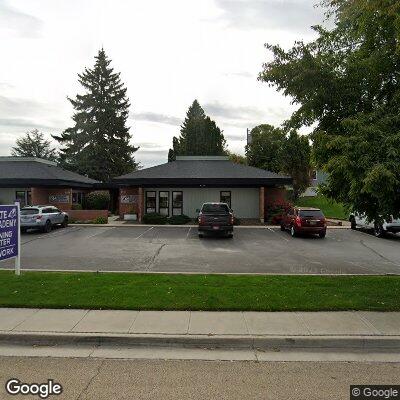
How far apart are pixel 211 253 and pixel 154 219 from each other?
45.8 ft

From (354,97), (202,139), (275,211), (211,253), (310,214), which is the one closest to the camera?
(354,97)

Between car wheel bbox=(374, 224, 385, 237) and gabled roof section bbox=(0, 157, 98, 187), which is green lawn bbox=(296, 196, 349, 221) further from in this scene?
gabled roof section bbox=(0, 157, 98, 187)

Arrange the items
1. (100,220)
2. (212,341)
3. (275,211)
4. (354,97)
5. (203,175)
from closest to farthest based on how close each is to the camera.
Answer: (212,341)
(354,97)
(100,220)
(275,211)
(203,175)

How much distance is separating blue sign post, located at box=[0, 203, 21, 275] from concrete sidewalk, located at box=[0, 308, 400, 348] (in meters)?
2.96

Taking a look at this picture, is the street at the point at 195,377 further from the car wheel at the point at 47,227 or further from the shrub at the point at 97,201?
the shrub at the point at 97,201

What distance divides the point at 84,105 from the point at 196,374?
51.3 m

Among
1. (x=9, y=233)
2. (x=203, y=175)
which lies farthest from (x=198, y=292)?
(x=203, y=175)

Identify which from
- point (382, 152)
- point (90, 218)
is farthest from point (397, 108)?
point (90, 218)

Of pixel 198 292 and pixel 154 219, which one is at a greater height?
pixel 154 219

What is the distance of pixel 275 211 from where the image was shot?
29.4m

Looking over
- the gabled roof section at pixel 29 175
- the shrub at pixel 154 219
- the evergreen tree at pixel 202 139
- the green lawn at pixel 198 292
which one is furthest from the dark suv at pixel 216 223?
the evergreen tree at pixel 202 139

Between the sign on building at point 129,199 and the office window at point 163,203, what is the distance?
2.26 m

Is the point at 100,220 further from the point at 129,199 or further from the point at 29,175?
the point at 29,175

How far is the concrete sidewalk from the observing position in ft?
20.4
